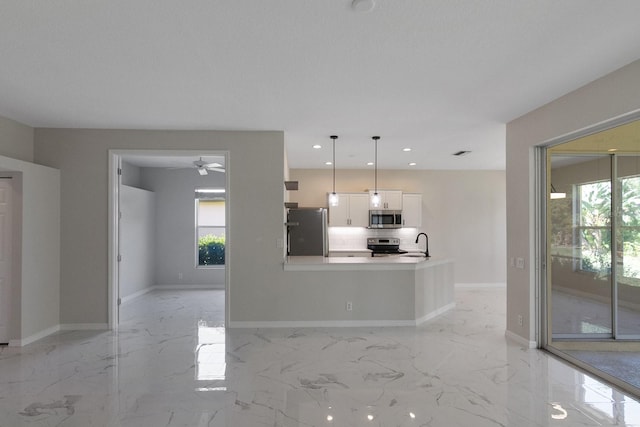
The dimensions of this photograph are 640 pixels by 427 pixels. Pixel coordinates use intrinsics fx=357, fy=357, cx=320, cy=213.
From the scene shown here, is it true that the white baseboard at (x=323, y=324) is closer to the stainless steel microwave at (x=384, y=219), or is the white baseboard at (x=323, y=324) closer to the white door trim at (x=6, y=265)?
the white door trim at (x=6, y=265)

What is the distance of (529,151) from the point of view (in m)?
4.01

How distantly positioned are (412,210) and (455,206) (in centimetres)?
106

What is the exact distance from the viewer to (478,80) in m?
3.10

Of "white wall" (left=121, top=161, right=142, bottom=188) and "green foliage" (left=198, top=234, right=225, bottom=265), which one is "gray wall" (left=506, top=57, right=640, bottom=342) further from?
"white wall" (left=121, top=161, right=142, bottom=188)

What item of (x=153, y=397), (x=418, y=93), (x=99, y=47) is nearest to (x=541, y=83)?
(x=418, y=93)

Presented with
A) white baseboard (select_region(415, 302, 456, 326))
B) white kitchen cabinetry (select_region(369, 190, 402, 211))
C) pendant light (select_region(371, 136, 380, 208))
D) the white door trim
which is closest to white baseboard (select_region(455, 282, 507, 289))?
white baseboard (select_region(415, 302, 456, 326))

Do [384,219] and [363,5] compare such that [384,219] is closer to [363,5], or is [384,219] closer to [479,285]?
[479,285]

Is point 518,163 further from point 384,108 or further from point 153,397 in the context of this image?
point 153,397

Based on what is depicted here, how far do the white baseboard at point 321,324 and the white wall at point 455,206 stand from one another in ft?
10.5

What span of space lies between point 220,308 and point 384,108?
4.23 m

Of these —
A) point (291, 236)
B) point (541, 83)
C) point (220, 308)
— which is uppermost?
point (541, 83)

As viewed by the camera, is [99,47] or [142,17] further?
[99,47]

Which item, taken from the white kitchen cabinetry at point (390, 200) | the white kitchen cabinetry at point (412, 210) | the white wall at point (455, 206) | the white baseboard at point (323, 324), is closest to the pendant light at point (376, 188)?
the white wall at point (455, 206)

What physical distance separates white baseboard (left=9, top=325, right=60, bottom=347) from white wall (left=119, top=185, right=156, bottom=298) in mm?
1855
